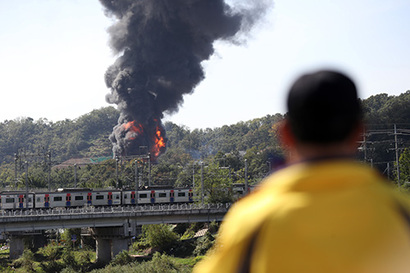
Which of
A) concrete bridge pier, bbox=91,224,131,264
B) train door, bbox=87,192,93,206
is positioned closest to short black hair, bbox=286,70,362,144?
concrete bridge pier, bbox=91,224,131,264

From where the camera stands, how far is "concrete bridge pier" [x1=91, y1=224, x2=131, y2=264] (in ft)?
189

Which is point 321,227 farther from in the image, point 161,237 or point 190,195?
point 190,195

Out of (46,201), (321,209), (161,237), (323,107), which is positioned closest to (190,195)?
(161,237)

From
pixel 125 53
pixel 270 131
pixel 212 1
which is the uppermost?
pixel 212 1

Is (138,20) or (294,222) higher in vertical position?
(138,20)

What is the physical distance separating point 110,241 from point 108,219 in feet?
10.6

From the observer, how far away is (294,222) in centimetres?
222

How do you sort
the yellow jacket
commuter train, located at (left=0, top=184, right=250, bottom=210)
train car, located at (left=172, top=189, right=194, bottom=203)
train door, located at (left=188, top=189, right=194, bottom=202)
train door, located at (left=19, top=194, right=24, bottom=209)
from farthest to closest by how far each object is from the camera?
train door, located at (left=188, top=189, right=194, bottom=202) → train car, located at (left=172, top=189, right=194, bottom=203) → train door, located at (left=19, top=194, right=24, bottom=209) → commuter train, located at (left=0, top=184, right=250, bottom=210) → the yellow jacket

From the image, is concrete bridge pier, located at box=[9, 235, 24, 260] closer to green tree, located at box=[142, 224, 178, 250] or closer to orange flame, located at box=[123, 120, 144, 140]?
green tree, located at box=[142, 224, 178, 250]

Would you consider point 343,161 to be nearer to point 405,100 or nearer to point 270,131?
point 405,100

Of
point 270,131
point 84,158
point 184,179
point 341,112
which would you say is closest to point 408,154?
point 184,179

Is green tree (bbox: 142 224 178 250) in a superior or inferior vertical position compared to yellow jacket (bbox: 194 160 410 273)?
inferior

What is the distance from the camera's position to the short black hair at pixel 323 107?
7.83 feet

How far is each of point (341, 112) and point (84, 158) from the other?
604ft
